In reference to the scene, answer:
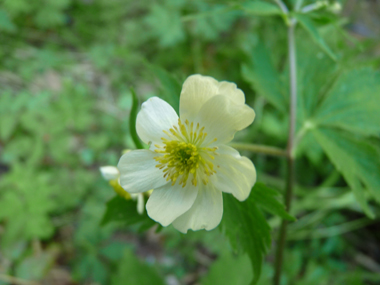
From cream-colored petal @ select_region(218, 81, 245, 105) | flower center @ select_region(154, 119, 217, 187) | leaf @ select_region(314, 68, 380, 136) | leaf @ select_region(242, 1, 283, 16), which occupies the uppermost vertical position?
leaf @ select_region(242, 1, 283, 16)

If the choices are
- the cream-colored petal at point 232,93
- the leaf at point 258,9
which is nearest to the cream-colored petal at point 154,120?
the cream-colored petal at point 232,93

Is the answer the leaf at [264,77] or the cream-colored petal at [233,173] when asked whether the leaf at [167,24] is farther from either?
the cream-colored petal at [233,173]

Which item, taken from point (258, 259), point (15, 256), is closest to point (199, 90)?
point (258, 259)

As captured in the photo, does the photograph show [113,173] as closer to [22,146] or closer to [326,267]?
[22,146]

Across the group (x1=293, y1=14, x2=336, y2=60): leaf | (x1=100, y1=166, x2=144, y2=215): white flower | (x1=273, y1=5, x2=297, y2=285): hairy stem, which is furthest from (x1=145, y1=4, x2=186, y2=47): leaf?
(x1=100, y1=166, x2=144, y2=215): white flower

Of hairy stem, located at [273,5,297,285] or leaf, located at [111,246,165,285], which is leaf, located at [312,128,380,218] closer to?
hairy stem, located at [273,5,297,285]

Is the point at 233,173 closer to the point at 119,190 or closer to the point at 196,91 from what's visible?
the point at 196,91
